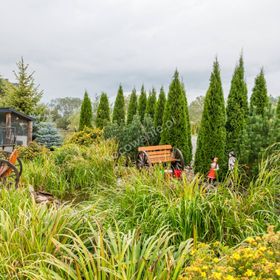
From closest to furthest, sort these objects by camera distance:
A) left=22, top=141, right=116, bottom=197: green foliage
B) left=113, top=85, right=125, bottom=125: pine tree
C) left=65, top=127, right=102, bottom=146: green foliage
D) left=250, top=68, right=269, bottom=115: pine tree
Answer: left=22, top=141, right=116, bottom=197: green foliage
left=250, top=68, right=269, bottom=115: pine tree
left=65, top=127, right=102, bottom=146: green foliage
left=113, top=85, right=125, bottom=125: pine tree

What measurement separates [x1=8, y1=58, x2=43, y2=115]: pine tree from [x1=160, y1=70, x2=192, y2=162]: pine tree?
11547mm

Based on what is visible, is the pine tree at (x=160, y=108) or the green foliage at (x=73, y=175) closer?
the green foliage at (x=73, y=175)

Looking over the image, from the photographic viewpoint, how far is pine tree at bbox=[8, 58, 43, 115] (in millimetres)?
17859

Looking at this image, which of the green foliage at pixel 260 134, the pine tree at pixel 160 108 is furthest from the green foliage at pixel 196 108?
the green foliage at pixel 260 134

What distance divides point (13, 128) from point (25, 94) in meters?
4.49

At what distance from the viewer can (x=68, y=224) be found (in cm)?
263

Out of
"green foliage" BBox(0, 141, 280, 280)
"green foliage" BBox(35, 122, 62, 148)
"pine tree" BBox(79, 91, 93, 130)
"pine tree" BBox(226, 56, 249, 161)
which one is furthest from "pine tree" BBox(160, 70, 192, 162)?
"green foliage" BBox(35, 122, 62, 148)

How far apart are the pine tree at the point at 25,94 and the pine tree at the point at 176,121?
37.9 ft

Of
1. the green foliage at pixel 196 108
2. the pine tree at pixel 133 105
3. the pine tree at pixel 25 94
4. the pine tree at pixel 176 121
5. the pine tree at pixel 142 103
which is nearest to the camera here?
the pine tree at pixel 176 121

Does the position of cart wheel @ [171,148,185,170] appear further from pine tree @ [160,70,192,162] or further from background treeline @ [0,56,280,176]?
pine tree @ [160,70,192,162]

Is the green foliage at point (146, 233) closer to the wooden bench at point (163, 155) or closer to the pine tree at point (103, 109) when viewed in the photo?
the wooden bench at point (163, 155)

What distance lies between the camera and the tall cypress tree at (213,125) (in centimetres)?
775

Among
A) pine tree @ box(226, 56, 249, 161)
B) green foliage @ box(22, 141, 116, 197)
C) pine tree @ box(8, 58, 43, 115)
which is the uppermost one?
pine tree @ box(8, 58, 43, 115)

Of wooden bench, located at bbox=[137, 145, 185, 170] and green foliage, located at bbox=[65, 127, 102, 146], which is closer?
wooden bench, located at bbox=[137, 145, 185, 170]
